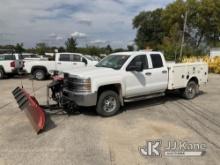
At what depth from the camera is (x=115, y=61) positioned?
9.39 metres

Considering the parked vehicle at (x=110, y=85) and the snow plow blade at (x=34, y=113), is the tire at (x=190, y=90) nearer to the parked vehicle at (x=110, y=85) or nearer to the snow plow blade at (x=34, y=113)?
the parked vehicle at (x=110, y=85)

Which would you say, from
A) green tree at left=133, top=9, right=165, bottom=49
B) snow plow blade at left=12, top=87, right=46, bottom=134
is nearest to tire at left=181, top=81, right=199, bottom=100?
snow plow blade at left=12, top=87, right=46, bottom=134

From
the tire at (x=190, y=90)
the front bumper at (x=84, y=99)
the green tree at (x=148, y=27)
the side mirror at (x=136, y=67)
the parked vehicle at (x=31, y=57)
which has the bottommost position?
the tire at (x=190, y=90)

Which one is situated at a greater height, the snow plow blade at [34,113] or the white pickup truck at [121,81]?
the white pickup truck at [121,81]

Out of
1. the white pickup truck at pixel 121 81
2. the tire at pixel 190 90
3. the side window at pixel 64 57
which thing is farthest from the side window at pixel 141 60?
the side window at pixel 64 57

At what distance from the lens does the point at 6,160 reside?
209 inches

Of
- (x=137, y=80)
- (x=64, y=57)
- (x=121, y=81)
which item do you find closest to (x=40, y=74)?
(x=64, y=57)

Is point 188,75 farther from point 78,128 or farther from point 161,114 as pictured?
point 78,128

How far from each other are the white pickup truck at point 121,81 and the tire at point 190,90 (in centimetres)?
24

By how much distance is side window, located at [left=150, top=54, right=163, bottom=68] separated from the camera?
383 inches

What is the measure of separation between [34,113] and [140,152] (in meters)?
2.93

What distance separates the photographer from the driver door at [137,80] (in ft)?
29.0

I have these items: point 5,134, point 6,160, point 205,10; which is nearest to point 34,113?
point 5,134

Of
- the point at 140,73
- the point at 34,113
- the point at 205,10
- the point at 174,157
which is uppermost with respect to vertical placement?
the point at 205,10
